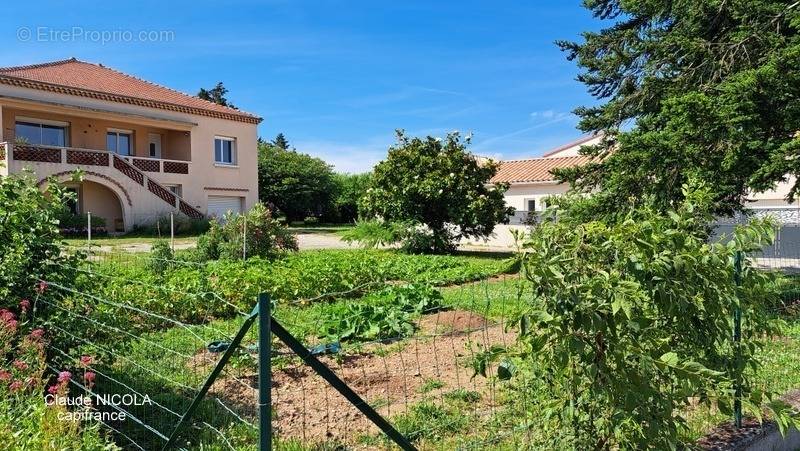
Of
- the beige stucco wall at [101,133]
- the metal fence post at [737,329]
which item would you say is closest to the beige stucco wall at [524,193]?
the beige stucco wall at [101,133]

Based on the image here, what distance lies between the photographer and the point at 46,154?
77.8 feet

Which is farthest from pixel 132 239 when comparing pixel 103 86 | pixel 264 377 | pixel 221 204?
pixel 264 377

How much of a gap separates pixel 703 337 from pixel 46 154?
84.5ft

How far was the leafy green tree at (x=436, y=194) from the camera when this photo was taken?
58.4 ft

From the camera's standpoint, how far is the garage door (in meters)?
29.9

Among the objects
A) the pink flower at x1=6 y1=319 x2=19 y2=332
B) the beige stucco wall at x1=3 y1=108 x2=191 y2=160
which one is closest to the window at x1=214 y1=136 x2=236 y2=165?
the beige stucco wall at x1=3 y1=108 x2=191 y2=160

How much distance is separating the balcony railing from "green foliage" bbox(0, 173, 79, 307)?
19.9 metres

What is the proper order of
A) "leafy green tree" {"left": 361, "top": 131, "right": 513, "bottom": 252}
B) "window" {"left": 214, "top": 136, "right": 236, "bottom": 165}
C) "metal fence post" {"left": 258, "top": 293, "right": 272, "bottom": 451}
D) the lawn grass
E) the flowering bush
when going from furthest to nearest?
"window" {"left": 214, "top": 136, "right": 236, "bottom": 165} < the lawn grass < "leafy green tree" {"left": 361, "top": 131, "right": 513, "bottom": 252} < the flowering bush < "metal fence post" {"left": 258, "top": 293, "right": 272, "bottom": 451}

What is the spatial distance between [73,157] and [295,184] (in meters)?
16.4

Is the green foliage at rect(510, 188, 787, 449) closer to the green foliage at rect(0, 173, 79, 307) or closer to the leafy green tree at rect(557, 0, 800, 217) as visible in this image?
the green foliage at rect(0, 173, 79, 307)

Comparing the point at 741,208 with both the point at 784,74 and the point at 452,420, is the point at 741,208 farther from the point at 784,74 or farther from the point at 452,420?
the point at 452,420

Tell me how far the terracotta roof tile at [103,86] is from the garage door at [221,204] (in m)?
3.90

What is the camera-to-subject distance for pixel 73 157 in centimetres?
2428

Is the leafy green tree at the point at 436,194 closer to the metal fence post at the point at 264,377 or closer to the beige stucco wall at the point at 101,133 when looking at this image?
the beige stucco wall at the point at 101,133
